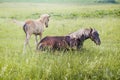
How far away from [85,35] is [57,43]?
0.26 meters

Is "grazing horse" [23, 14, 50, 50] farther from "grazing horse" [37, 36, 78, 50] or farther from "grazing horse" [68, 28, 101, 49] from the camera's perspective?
"grazing horse" [68, 28, 101, 49]

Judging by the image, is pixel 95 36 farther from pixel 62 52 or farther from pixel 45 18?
pixel 45 18

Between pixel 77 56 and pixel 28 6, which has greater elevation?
pixel 28 6

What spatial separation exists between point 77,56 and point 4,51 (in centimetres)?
66

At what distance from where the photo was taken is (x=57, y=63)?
3.44 meters

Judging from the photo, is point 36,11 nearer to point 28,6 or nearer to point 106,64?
point 28,6

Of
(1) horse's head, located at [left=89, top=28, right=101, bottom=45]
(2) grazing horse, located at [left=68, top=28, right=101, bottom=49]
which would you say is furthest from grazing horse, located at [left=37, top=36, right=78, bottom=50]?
(1) horse's head, located at [left=89, top=28, right=101, bottom=45]

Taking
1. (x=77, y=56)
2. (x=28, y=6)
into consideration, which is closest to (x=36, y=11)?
(x=28, y=6)

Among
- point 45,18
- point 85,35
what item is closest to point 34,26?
point 45,18

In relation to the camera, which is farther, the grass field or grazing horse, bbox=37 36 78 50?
grazing horse, bbox=37 36 78 50

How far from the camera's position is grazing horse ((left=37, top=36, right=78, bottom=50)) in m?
3.51

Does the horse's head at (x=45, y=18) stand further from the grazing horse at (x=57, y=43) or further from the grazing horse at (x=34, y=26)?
the grazing horse at (x=57, y=43)

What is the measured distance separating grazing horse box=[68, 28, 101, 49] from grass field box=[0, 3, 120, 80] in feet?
0.12

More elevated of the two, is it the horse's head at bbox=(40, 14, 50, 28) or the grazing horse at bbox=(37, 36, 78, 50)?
the horse's head at bbox=(40, 14, 50, 28)
